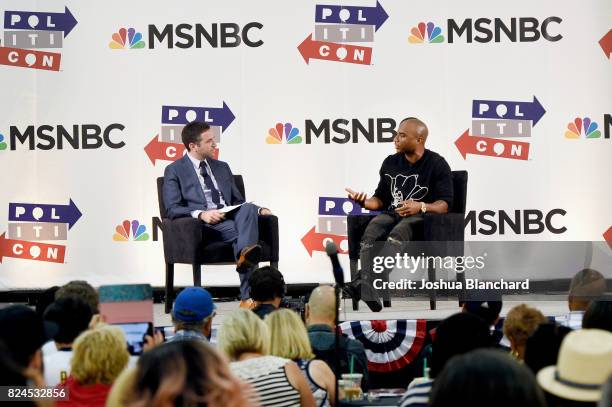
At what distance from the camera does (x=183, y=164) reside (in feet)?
21.4

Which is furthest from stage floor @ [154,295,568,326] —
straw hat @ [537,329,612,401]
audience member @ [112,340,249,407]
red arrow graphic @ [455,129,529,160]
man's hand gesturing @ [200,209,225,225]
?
audience member @ [112,340,249,407]

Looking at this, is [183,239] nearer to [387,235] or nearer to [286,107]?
[387,235]

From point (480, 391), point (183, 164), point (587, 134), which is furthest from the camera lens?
point (587, 134)

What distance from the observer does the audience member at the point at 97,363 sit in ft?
8.61

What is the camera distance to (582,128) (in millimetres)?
7641

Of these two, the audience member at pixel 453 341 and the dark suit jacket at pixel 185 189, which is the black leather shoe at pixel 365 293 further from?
the audience member at pixel 453 341

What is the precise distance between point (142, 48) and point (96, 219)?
1.45 meters

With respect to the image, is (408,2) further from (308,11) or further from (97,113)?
(97,113)

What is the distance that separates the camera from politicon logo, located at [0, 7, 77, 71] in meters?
7.91

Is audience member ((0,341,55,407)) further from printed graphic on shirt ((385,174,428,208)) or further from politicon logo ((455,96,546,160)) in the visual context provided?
politicon logo ((455,96,546,160))

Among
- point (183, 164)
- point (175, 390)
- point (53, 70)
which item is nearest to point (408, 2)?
point (183, 164)

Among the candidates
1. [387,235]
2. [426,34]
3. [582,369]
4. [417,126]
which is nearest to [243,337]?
[582,369]

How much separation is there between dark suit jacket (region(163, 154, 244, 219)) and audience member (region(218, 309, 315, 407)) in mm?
3502

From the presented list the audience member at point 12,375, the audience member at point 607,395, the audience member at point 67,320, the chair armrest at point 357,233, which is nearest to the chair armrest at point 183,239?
the chair armrest at point 357,233
